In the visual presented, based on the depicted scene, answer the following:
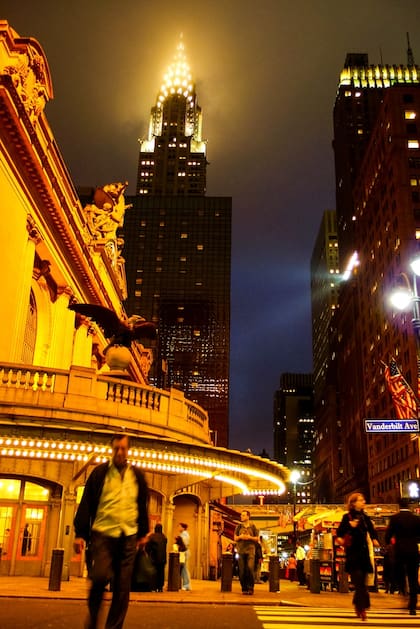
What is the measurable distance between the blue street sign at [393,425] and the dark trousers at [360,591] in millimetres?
11081

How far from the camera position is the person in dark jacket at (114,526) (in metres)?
6.10

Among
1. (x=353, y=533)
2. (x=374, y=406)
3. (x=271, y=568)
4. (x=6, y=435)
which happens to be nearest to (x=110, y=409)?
(x=6, y=435)

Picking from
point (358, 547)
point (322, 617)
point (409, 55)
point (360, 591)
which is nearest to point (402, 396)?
point (322, 617)

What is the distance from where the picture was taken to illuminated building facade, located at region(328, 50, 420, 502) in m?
90.0

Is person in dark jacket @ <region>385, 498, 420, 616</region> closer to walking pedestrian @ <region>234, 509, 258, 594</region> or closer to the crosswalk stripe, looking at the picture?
the crosswalk stripe

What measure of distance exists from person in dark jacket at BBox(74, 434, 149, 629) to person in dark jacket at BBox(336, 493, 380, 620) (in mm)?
4045

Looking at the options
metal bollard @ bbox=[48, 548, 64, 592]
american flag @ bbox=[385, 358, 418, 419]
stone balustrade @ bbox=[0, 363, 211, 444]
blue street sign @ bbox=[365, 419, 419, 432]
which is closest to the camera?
metal bollard @ bbox=[48, 548, 64, 592]

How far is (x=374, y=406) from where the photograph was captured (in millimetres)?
105875

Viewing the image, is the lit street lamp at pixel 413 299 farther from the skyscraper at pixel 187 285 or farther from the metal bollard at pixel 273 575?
the skyscraper at pixel 187 285

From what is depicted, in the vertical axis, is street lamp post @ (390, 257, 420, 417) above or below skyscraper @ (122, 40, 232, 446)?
below

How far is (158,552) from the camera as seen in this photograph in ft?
50.6

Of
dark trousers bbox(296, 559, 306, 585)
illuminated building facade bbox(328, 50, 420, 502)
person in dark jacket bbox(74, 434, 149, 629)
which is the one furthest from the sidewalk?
illuminated building facade bbox(328, 50, 420, 502)

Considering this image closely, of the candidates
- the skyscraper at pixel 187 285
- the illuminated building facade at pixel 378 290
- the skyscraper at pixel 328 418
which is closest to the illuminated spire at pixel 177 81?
the skyscraper at pixel 187 285

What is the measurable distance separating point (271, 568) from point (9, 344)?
49.1ft
